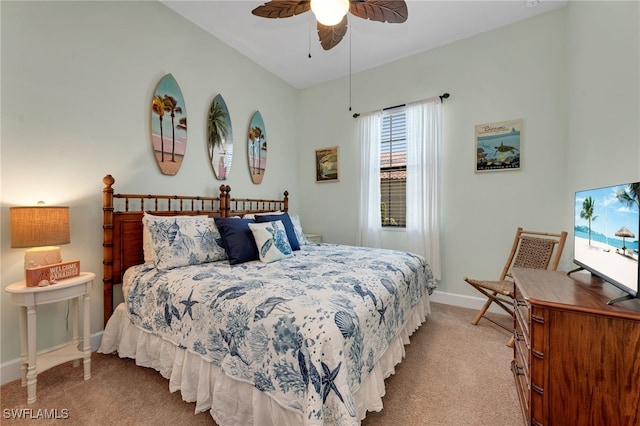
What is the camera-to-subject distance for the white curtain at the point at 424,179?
314cm

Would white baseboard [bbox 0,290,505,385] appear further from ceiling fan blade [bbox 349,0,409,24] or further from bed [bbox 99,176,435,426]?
ceiling fan blade [bbox 349,0,409,24]

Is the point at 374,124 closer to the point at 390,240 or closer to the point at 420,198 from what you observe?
the point at 420,198

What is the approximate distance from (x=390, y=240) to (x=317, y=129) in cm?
206

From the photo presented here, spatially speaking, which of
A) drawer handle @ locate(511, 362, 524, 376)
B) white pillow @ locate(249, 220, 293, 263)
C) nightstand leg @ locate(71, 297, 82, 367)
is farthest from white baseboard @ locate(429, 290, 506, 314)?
nightstand leg @ locate(71, 297, 82, 367)

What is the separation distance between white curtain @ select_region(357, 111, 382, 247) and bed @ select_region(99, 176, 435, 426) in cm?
96

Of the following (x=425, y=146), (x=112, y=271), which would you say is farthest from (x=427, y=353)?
(x=112, y=271)

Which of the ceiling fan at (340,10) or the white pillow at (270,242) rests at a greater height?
the ceiling fan at (340,10)

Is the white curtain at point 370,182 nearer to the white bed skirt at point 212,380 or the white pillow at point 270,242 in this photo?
the white pillow at point 270,242

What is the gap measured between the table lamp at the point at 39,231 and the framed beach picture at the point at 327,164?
2.98 meters

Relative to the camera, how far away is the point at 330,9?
153cm

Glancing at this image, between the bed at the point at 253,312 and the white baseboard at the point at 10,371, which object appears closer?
the bed at the point at 253,312

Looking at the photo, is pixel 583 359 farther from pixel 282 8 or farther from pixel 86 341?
pixel 86 341

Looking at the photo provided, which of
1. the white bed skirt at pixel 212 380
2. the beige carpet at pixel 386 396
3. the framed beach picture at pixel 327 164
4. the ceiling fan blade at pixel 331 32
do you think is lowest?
the beige carpet at pixel 386 396

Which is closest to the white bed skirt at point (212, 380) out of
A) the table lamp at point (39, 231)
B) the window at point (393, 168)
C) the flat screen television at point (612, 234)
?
the table lamp at point (39, 231)
